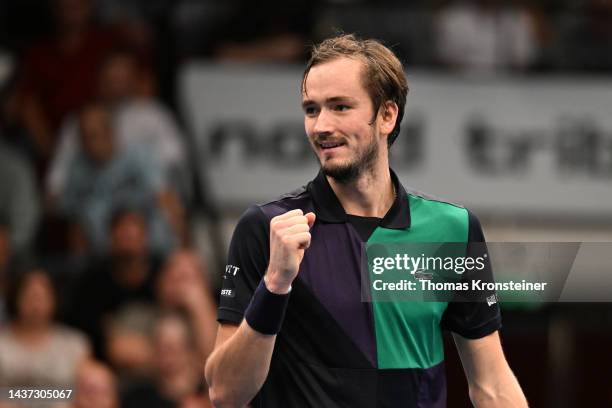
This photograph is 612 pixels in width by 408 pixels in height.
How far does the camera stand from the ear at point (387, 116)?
4.29 meters

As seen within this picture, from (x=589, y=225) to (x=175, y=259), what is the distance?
398cm

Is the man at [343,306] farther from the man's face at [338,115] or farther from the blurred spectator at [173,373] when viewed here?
the blurred spectator at [173,373]

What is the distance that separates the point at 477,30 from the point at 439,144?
1080 mm

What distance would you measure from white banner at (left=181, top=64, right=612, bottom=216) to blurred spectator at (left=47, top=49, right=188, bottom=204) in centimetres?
52

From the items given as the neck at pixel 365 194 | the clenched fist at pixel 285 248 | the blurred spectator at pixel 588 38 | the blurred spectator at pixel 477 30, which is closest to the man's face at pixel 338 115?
the neck at pixel 365 194

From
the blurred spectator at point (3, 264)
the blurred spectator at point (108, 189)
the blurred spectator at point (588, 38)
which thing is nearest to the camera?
the blurred spectator at point (3, 264)

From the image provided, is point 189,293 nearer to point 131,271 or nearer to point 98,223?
point 131,271

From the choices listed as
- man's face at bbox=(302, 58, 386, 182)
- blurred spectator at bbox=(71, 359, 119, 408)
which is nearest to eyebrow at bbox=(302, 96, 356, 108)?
man's face at bbox=(302, 58, 386, 182)

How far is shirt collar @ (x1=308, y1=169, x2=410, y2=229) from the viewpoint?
4.25m

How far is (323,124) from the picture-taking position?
407cm

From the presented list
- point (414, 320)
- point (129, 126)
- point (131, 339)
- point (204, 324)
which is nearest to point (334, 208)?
point (414, 320)

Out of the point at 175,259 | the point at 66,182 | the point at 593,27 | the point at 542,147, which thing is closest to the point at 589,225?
the point at 542,147

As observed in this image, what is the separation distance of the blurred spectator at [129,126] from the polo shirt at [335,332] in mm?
6484

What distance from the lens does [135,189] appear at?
1038 centimetres
